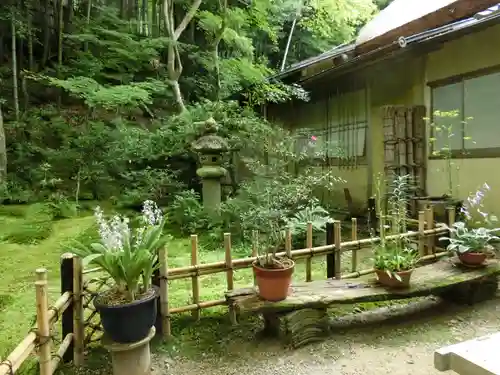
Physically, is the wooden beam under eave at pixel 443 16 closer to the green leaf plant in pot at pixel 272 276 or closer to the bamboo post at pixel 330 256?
the bamboo post at pixel 330 256

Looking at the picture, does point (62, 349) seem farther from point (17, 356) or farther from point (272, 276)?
point (272, 276)

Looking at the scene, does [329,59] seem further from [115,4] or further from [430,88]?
[115,4]

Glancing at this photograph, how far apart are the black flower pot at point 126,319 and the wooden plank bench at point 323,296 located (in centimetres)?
75

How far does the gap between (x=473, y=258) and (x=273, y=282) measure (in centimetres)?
207

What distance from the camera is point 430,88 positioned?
657 centimetres

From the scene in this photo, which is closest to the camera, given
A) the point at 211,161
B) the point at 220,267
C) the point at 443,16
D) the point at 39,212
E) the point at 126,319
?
the point at 126,319

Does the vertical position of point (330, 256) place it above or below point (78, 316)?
above

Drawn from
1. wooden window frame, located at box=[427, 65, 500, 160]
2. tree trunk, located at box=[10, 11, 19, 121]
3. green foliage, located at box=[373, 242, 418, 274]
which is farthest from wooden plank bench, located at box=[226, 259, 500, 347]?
tree trunk, located at box=[10, 11, 19, 121]

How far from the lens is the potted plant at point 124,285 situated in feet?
7.61

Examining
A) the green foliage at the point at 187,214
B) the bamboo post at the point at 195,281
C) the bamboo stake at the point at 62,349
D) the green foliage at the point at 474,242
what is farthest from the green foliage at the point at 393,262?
the green foliage at the point at 187,214

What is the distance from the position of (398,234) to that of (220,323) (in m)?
1.90

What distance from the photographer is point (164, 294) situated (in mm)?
2961

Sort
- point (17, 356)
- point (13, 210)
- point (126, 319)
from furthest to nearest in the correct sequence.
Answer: point (13, 210), point (126, 319), point (17, 356)

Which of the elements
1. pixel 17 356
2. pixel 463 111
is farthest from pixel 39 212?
pixel 463 111
